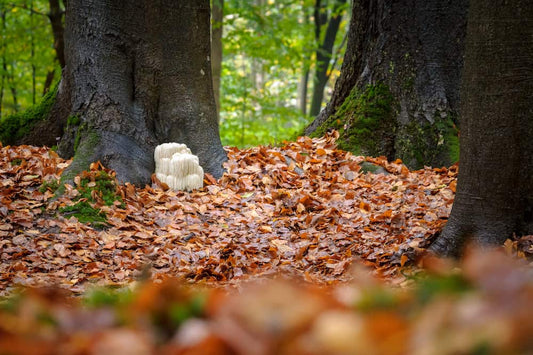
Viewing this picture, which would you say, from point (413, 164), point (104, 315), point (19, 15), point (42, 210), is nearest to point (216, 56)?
point (19, 15)

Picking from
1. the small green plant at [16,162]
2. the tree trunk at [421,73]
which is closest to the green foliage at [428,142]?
the tree trunk at [421,73]

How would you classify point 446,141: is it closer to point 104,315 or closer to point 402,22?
point 402,22

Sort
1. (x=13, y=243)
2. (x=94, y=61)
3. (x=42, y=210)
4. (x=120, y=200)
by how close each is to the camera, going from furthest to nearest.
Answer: (x=94, y=61) < (x=120, y=200) < (x=42, y=210) < (x=13, y=243)

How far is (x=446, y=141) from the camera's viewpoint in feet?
23.1

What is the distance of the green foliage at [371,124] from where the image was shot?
7.51m

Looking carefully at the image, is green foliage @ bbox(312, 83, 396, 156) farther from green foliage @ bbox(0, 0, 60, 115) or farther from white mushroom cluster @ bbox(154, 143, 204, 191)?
green foliage @ bbox(0, 0, 60, 115)

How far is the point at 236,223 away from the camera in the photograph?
234 inches

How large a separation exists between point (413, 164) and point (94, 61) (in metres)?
4.45

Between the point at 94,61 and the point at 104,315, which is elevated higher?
the point at 94,61

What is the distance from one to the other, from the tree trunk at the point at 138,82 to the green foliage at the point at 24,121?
17.7 inches

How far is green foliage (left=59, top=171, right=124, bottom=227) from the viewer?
5.59 meters

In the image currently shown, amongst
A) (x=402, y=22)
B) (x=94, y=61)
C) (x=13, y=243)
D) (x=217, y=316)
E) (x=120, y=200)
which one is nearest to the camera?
(x=217, y=316)

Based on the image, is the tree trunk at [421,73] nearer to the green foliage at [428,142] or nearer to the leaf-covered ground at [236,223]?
the green foliage at [428,142]

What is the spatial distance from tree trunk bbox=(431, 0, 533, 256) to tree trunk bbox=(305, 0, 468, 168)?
2794 mm
